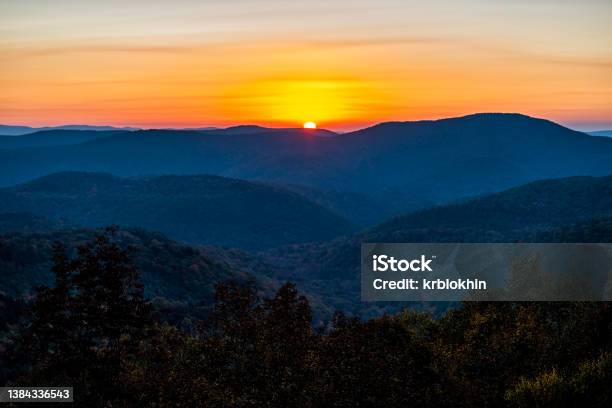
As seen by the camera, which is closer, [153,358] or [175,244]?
[153,358]

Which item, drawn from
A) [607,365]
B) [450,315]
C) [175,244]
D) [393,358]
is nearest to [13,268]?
[175,244]

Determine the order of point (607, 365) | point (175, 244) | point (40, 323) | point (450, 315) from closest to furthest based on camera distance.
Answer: point (607, 365)
point (40, 323)
point (450, 315)
point (175, 244)

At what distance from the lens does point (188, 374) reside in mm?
27969

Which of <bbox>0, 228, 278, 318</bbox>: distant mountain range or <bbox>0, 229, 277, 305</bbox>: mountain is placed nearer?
<bbox>0, 228, 278, 318</bbox>: distant mountain range

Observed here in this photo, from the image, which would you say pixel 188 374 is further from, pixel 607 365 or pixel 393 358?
pixel 607 365

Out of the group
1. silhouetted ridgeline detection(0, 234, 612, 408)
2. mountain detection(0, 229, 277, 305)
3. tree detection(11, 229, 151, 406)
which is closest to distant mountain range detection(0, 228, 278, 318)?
mountain detection(0, 229, 277, 305)

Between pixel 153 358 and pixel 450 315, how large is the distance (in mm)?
23173

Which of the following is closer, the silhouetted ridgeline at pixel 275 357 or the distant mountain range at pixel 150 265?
the silhouetted ridgeline at pixel 275 357
